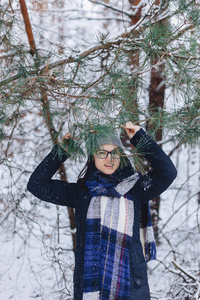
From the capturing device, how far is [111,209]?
1.61 metres

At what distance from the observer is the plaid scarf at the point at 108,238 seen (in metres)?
1.53

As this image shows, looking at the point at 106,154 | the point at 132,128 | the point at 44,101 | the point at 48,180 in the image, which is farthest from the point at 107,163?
the point at 44,101

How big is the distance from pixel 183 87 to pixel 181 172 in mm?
3159

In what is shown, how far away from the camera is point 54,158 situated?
1620 mm

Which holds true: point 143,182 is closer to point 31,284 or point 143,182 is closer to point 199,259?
point 199,259

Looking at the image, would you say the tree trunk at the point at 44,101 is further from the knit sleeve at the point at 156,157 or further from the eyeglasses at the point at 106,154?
the knit sleeve at the point at 156,157

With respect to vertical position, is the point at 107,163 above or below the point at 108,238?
above

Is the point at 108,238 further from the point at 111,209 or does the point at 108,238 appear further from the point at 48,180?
Result: the point at 48,180

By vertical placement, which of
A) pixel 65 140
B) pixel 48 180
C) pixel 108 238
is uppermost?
pixel 65 140

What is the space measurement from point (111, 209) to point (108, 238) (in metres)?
0.15

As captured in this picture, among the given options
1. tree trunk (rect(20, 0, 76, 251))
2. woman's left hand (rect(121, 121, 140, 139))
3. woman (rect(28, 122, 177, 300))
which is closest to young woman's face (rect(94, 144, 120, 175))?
woman (rect(28, 122, 177, 300))

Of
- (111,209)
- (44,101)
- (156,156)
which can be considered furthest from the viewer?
(44,101)

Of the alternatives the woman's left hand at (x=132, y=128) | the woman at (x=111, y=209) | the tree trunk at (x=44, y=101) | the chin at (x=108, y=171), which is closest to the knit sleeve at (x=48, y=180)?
the woman at (x=111, y=209)

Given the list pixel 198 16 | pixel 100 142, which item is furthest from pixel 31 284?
pixel 198 16
